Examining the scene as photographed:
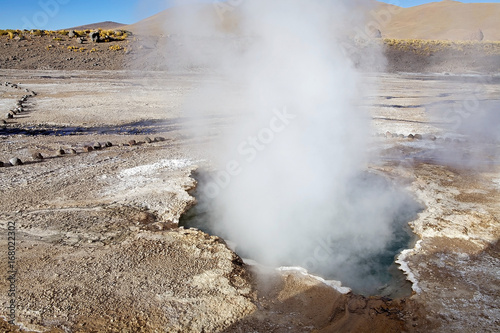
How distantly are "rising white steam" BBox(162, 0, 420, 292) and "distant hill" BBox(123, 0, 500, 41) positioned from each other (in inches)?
2.6

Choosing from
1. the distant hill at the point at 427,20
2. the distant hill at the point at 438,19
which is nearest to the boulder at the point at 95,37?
the distant hill at the point at 427,20

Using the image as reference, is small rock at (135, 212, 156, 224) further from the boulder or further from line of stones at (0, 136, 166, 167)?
the boulder

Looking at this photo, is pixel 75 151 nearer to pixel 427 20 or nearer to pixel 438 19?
pixel 438 19

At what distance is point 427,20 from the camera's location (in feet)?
68.0

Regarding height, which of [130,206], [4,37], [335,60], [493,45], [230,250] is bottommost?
[230,250]

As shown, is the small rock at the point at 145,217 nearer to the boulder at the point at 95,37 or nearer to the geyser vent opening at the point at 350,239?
the geyser vent opening at the point at 350,239

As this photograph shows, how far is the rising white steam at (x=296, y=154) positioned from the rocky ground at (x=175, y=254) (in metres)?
0.37

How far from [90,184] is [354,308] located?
3473mm

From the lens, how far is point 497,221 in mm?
3764

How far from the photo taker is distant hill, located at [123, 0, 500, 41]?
16.8ft

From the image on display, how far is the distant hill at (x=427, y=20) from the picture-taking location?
5.12m

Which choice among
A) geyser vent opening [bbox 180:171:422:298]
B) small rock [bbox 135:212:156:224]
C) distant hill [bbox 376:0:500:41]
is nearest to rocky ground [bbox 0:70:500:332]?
small rock [bbox 135:212:156:224]

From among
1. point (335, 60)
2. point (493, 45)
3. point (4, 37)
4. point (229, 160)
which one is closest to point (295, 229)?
point (229, 160)

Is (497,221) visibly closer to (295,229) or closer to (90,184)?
(295,229)
